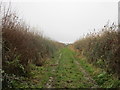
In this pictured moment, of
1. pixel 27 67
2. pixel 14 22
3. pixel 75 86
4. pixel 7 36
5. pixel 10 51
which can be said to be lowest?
pixel 75 86

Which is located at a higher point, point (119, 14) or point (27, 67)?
point (119, 14)

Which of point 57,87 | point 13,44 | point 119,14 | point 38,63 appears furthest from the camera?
point 38,63

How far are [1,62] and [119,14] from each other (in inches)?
216

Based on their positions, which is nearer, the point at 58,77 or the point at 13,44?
the point at 13,44

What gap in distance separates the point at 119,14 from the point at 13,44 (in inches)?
190

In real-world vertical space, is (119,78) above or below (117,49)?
below

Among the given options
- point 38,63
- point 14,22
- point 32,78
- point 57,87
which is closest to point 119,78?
point 57,87

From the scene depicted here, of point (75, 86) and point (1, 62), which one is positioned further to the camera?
point (75, 86)

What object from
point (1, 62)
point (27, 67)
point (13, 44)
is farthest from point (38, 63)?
point (1, 62)

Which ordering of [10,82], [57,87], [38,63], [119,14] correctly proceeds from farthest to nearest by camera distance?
1. [38,63]
2. [119,14]
3. [57,87]
4. [10,82]

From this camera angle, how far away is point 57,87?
26.1 ft

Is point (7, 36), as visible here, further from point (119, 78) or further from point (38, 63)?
point (38, 63)

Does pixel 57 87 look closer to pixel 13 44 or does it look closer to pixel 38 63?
pixel 13 44

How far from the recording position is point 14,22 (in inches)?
380
